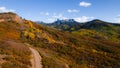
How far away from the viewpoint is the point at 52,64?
31641mm

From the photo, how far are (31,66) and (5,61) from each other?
3.56 meters

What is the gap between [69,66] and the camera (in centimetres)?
3628

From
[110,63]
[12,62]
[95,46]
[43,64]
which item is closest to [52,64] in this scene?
[43,64]

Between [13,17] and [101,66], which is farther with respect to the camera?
[13,17]

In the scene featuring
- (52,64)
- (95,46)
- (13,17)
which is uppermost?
(13,17)

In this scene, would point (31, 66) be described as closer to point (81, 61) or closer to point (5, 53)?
point (5, 53)

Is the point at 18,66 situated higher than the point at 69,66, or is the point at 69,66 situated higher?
the point at 18,66

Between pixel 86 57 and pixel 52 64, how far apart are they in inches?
850

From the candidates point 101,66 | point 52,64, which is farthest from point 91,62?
point 52,64

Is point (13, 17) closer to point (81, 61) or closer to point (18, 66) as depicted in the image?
point (81, 61)

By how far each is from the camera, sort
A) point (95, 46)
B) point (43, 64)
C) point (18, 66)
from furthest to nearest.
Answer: point (95, 46), point (43, 64), point (18, 66)

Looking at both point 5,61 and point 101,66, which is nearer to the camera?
point 5,61

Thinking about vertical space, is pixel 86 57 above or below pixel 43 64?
below

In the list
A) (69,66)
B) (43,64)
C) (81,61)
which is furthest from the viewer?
(81,61)
